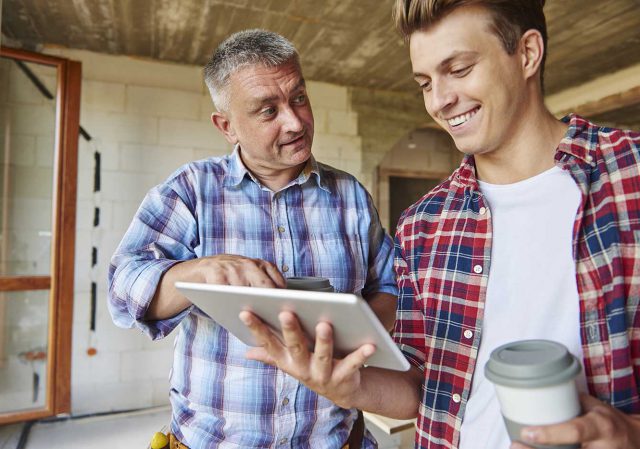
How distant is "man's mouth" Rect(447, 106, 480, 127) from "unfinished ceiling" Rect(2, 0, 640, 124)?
8.06 ft

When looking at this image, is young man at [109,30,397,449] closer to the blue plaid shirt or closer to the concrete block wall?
the blue plaid shirt

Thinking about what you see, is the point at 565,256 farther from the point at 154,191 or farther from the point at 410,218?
the point at 154,191

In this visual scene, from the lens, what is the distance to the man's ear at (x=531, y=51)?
3.32 feet

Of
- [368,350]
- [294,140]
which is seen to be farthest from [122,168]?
[368,350]

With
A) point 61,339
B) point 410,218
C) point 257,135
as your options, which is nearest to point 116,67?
point 61,339

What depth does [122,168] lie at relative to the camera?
4000 mm

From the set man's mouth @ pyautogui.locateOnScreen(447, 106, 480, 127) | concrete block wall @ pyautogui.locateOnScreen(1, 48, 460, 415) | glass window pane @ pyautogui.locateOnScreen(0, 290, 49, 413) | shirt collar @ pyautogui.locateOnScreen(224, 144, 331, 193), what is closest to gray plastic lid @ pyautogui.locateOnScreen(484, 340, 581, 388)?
man's mouth @ pyautogui.locateOnScreen(447, 106, 480, 127)

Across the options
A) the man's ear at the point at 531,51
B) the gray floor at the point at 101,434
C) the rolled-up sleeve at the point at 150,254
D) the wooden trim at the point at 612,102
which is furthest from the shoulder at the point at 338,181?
the wooden trim at the point at 612,102

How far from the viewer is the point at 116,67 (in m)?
4.02

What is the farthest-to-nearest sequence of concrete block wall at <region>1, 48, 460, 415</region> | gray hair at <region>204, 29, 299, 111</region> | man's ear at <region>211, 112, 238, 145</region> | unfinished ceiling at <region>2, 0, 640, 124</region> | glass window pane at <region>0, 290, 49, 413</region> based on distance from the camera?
concrete block wall at <region>1, 48, 460, 415</region> → glass window pane at <region>0, 290, 49, 413</region> → unfinished ceiling at <region>2, 0, 640, 124</region> → man's ear at <region>211, 112, 238, 145</region> → gray hair at <region>204, 29, 299, 111</region>

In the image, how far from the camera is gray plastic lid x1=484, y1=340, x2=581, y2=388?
59 centimetres

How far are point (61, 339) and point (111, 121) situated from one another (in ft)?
6.00

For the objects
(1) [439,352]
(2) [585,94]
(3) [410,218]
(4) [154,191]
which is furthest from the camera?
(2) [585,94]

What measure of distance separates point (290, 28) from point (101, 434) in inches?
134
